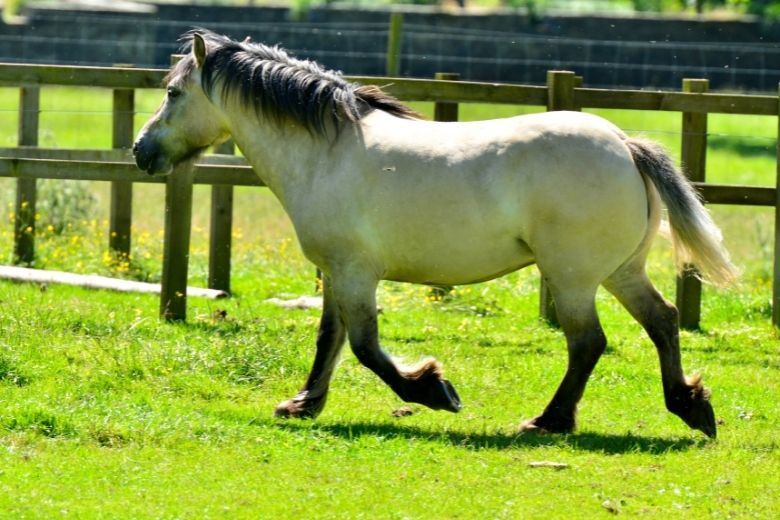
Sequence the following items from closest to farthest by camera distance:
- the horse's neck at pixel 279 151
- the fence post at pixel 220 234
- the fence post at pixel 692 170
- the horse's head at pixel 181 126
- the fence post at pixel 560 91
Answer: the horse's neck at pixel 279 151 → the horse's head at pixel 181 126 → the fence post at pixel 560 91 → the fence post at pixel 692 170 → the fence post at pixel 220 234

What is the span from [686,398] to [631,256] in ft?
2.71

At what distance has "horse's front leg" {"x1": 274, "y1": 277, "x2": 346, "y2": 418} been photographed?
763 centimetres

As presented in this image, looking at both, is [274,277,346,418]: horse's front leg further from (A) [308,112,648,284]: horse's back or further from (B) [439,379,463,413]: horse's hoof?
(B) [439,379,463,413]: horse's hoof

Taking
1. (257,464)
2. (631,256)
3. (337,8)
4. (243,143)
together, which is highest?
(337,8)

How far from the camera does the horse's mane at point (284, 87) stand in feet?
25.4

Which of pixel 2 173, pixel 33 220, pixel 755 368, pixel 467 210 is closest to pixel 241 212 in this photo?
pixel 33 220

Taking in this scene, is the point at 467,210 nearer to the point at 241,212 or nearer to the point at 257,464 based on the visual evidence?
the point at 257,464

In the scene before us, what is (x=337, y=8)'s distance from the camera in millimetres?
27156

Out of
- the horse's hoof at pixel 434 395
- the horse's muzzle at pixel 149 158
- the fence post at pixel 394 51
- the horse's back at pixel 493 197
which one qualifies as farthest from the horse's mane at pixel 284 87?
the fence post at pixel 394 51

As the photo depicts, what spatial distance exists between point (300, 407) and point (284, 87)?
181 centimetres

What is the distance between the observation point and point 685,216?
24.4 ft

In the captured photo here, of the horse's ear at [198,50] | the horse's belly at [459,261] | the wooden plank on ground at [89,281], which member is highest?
the horse's ear at [198,50]

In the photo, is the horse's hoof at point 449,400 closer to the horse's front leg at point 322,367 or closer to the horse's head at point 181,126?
the horse's front leg at point 322,367

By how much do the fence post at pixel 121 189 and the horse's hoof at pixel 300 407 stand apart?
4.58m
